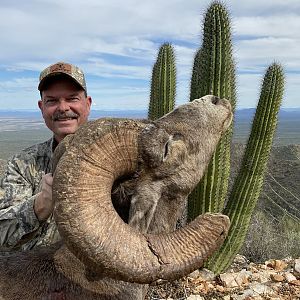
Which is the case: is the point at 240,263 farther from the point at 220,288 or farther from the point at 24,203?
the point at 24,203

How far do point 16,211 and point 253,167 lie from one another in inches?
193

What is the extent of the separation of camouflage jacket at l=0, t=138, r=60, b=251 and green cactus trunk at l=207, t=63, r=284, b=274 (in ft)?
12.5

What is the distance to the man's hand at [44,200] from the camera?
12.0 feet

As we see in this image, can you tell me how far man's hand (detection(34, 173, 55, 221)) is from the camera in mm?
3645

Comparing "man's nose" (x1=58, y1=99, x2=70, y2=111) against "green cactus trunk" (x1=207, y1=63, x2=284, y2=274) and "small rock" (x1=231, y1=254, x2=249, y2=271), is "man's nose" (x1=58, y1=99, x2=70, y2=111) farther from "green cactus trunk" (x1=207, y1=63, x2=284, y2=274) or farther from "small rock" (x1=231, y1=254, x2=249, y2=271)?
"small rock" (x1=231, y1=254, x2=249, y2=271)

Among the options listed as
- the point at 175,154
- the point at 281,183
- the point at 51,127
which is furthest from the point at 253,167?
the point at 281,183

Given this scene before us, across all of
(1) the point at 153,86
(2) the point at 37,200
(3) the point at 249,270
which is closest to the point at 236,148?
(1) the point at 153,86

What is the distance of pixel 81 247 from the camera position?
2.86 meters

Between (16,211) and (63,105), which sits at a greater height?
(63,105)

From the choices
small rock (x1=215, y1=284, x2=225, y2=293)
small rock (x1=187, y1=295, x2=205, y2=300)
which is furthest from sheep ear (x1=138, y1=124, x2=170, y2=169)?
small rock (x1=215, y1=284, x2=225, y2=293)

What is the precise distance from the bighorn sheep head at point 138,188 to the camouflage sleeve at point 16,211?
3.37 ft

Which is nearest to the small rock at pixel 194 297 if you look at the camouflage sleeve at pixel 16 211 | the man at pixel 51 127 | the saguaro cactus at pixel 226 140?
the saguaro cactus at pixel 226 140

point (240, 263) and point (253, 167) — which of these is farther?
point (240, 263)

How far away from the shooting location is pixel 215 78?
288 inches
